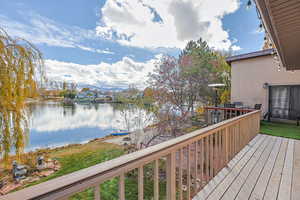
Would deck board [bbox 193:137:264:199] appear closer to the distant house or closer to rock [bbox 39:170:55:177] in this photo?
rock [bbox 39:170:55:177]

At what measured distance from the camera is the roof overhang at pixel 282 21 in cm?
196

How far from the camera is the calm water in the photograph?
6.30m

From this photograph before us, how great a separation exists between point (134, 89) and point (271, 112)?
7921 mm

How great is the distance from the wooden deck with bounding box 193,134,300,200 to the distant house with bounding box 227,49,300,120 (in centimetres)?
561

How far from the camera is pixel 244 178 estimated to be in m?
2.27

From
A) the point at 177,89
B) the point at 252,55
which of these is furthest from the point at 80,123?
the point at 252,55

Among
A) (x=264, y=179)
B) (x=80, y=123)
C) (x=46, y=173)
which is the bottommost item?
(x=46, y=173)

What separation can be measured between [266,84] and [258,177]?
26.2 ft

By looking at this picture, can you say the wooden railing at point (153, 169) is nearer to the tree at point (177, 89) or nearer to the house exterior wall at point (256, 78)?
the tree at point (177, 89)

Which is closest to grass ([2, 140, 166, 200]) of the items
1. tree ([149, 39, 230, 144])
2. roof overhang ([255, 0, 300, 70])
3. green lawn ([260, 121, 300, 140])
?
tree ([149, 39, 230, 144])

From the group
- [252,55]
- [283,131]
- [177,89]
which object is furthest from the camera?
[252,55]

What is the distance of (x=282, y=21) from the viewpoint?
7.72ft

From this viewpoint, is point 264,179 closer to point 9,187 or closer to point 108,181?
point 108,181

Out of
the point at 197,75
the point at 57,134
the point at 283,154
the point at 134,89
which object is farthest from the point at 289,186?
the point at 57,134
